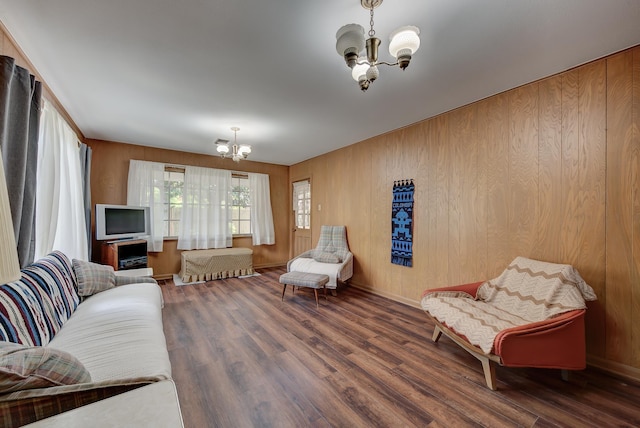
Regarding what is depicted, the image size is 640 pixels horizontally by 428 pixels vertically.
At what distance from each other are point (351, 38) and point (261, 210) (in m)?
4.57

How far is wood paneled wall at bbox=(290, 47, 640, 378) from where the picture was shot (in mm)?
1870

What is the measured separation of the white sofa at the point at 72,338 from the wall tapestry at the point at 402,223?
285cm

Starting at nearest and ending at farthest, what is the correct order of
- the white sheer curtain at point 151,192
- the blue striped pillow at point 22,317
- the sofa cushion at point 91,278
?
the blue striped pillow at point 22,317
the sofa cushion at point 91,278
the white sheer curtain at point 151,192

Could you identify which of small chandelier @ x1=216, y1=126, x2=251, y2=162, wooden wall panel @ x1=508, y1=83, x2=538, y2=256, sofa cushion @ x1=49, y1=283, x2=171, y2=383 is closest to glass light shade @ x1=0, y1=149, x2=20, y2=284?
sofa cushion @ x1=49, y1=283, x2=171, y2=383

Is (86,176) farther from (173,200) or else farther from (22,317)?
(22,317)

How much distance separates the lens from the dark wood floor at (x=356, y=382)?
4.91 ft

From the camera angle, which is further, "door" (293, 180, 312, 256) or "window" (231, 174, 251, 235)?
"door" (293, 180, 312, 256)

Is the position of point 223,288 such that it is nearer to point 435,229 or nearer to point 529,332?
point 435,229

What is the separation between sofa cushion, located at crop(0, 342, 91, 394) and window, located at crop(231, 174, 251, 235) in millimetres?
4510

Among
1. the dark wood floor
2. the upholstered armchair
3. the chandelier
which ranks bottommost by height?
the dark wood floor

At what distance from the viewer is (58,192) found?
2.32 meters

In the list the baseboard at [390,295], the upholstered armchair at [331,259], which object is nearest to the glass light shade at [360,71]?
the upholstered armchair at [331,259]

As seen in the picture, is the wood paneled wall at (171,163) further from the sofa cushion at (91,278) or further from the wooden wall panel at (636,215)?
the wooden wall panel at (636,215)

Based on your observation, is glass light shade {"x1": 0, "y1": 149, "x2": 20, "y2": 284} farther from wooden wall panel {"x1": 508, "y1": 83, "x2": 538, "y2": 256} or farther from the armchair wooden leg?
wooden wall panel {"x1": 508, "y1": 83, "x2": 538, "y2": 256}
